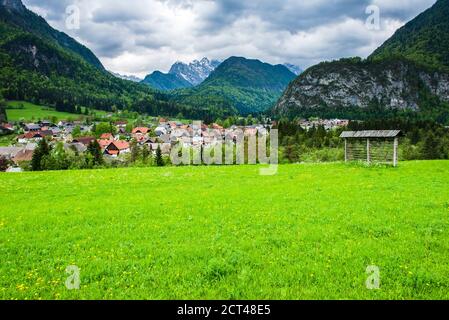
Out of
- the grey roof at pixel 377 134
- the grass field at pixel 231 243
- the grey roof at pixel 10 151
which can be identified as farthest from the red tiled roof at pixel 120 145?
the grass field at pixel 231 243

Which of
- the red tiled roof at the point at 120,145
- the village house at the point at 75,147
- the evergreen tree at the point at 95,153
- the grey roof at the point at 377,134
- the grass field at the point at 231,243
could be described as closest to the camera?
the grass field at the point at 231,243

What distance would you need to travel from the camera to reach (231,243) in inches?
481

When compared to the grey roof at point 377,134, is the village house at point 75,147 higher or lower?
lower

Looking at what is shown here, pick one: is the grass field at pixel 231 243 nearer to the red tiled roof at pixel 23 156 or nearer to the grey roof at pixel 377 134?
the grey roof at pixel 377 134

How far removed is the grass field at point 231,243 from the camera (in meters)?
8.72

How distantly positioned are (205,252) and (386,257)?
5.83 metres

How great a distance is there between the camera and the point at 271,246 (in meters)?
11.9

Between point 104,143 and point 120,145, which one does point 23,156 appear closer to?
point 104,143

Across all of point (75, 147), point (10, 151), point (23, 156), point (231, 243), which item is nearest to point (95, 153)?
point (75, 147)

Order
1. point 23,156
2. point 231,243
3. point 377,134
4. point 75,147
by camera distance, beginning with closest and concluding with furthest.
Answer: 1. point 231,243
2. point 377,134
3. point 23,156
4. point 75,147

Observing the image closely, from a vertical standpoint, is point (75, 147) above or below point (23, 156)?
above

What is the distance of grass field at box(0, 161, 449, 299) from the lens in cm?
872

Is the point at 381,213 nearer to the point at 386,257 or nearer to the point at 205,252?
the point at 386,257
